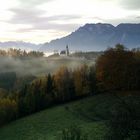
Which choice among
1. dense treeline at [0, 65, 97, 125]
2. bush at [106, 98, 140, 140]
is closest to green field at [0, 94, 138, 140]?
dense treeline at [0, 65, 97, 125]

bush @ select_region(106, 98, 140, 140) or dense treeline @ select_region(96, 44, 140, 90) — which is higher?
bush @ select_region(106, 98, 140, 140)

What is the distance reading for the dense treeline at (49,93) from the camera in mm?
112562

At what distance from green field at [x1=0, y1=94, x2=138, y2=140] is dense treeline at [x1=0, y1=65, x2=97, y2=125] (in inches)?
256

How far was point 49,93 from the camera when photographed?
12250 cm

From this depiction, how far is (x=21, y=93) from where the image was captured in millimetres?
123188

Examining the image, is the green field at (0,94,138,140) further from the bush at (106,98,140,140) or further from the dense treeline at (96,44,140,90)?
the bush at (106,98,140,140)

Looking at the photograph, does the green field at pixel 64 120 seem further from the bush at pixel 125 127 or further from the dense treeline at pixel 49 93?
the bush at pixel 125 127

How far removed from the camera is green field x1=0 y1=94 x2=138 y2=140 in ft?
263

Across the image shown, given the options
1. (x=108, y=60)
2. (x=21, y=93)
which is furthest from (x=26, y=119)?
(x=108, y=60)

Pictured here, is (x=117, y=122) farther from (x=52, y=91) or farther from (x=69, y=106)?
(x=52, y=91)

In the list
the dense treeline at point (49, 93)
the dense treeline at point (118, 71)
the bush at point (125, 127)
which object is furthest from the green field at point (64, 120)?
the bush at point (125, 127)

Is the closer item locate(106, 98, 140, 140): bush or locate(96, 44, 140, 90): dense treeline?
locate(106, 98, 140, 140): bush

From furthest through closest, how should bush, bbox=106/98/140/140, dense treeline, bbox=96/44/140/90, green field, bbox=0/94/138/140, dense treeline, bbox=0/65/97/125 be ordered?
dense treeline, bbox=96/44/140/90, dense treeline, bbox=0/65/97/125, green field, bbox=0/94/138/140, bush, bbox=106/98/140/140

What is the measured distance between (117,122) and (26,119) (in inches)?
2804
